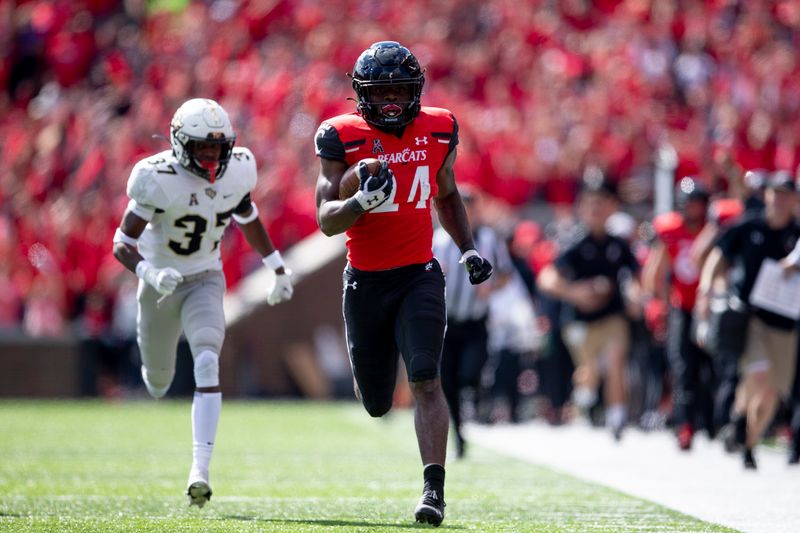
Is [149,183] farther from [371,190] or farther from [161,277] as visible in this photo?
[371,190]

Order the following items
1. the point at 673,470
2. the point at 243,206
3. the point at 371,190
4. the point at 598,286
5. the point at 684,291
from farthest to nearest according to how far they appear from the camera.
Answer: the point at 598,286 < the point at 684,291 < the point at 673,470 < the point at 243,206 < the point at 371,190

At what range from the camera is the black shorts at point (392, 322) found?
592 centimetres

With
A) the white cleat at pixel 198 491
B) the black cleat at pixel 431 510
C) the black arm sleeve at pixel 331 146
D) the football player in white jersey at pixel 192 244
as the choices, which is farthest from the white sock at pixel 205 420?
the black arm sleeve at pixel 331 146

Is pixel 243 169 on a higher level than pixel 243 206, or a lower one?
higher

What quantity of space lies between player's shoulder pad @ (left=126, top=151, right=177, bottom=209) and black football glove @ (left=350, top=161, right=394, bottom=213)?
151 cm

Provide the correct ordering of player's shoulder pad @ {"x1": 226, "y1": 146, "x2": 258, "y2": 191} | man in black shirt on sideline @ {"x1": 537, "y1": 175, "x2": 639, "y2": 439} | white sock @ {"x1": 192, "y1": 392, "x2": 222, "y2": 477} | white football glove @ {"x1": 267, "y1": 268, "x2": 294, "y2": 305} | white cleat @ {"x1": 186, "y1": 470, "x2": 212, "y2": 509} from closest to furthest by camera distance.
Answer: white cleat @ {"x1": 186, "y1": 470, "x2": 212, "y2": 509}
white sock @ {"x1": 192, "y1": 392, "x2": 222, "y2": 477}
player's shoulder pad @ {"x1": 226, "y1": 146, "x2": 258, "y2": 191}
white football glove @ {"x1": 267, "y1": 268, "x2": 294, "y2": 305}
man in black shirt on sideline @ {"x1": 537, "y1": 175, "x2": 639, "y2": 439}

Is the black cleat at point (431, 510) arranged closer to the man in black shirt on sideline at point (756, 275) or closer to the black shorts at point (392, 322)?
the black shorts at point (392, 322)

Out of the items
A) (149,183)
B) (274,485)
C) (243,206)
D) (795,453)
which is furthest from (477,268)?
(795,453)

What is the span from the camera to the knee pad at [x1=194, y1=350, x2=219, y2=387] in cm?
666

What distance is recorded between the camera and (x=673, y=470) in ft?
29.3

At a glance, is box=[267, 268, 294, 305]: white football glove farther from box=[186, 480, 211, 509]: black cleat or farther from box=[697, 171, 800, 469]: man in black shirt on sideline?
box=[697, 171, 800, 469]: man in black shirt on sideline

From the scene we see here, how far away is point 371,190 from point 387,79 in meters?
0.58

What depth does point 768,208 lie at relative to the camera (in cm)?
914

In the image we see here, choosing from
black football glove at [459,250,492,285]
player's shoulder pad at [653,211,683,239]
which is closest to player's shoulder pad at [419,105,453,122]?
black football glove at [459,250,492,285]
